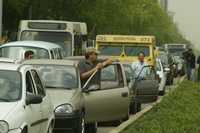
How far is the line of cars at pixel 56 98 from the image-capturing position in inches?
393

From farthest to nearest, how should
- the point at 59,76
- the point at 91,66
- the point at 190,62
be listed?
the point at 190,62, the point at 91,66, the point at 59,76

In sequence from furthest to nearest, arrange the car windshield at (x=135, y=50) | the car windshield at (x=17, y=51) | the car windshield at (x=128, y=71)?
the car windshield at (x=135, y=50) < the car windshield at (x=128, y=71) < the car windshield at (x=17, y=51)

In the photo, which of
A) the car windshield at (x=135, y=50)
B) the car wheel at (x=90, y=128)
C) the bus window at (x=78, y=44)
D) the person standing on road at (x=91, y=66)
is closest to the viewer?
the person standing on road at (x=91, y=66)

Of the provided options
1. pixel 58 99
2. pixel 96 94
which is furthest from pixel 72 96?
pixel 96 94

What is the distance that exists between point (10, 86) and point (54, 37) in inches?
747

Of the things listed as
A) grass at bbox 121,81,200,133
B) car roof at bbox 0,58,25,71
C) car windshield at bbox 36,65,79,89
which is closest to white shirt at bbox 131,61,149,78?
grass at bbox 121,81,200,133

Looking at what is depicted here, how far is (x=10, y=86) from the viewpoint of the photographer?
10.5 m

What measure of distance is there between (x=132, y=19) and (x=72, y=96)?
59.1 m

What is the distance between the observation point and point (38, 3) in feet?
Answer: 149

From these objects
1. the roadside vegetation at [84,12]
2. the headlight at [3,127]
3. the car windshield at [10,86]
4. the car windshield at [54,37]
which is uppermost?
the roadside vegetation at [84,12]

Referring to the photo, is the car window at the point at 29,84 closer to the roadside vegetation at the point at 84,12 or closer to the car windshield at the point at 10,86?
the car windshield at the point at 10,86

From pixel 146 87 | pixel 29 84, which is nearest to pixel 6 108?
Answer: pixel 29 84

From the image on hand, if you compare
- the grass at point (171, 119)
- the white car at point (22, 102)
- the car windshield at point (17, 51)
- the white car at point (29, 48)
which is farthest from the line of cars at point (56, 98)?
the car windshield at point (17, 51)

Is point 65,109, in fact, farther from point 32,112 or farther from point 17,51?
point 17,51
